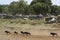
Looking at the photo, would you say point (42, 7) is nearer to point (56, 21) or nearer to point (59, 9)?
point (59, 9)

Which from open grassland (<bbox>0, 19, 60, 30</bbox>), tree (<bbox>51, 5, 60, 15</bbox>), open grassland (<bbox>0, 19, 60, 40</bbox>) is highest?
open grassland (<bbox>0, 19, 60, 40</bbox>)

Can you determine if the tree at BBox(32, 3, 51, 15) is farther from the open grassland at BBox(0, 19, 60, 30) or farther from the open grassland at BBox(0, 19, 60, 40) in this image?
the open grassland at BBox(0, 19, 60, 40)

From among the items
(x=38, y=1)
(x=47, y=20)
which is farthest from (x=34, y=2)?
(x=47, y=20)

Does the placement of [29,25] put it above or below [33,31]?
below

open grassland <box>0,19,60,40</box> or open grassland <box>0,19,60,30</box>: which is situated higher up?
open grassland <box>0,19,60,40</box>

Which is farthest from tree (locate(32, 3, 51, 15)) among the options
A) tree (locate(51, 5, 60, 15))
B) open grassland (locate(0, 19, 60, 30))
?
open grassland (locate(0, 19, 60, 30))

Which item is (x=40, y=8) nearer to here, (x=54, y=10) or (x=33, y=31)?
(x=54, y=10)

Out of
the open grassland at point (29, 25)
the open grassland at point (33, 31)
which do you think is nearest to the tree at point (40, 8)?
the open grassland at point (29, 25)

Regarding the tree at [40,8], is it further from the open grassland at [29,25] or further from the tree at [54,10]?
the open grassland at [29,25]

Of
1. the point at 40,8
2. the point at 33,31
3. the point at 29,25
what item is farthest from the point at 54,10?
the point at 33,31

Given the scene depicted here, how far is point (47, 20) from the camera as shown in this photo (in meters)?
55.5

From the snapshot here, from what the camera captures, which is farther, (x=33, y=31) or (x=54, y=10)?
(x=54, y=10)

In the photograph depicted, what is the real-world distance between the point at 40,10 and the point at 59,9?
18.3 m

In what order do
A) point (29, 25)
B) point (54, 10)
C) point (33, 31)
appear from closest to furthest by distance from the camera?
point (33, 31) < point (29, 25) < point (54, 10)
